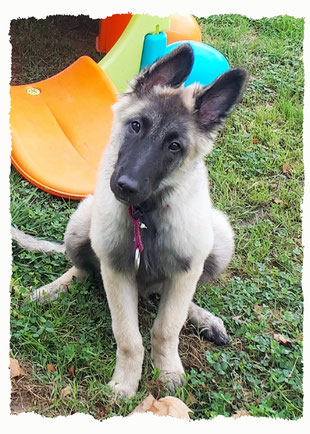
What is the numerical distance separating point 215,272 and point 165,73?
4.04ft

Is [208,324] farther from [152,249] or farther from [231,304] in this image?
[152,249]

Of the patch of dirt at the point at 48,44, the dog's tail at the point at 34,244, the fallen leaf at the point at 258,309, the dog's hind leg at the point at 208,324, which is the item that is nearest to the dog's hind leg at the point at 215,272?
the dog's hind leg at the point at 208,324

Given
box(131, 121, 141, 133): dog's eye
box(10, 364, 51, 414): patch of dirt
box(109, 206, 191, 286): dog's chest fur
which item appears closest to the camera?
box(131, 121, 141, 133): dog's eye

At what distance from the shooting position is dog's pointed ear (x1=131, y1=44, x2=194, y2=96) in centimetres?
260

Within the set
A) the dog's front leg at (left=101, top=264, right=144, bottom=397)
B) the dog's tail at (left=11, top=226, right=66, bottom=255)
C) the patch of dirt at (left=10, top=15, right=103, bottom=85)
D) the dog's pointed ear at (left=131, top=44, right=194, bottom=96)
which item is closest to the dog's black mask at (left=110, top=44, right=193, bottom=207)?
the dog's pointed ear at (left=131, top=44, right=194, bottom=96)

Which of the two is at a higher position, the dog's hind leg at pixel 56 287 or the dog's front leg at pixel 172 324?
A: the dog's front leg at pixel 172 324

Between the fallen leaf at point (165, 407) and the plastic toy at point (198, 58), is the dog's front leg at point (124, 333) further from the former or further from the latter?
the plastic toy at point (198, 58)

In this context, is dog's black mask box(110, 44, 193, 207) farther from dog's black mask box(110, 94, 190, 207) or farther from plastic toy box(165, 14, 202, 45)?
plastic toy box(165, 14, 202, 45)

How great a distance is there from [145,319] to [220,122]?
1.25 metres

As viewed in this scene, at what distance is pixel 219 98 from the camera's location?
102 inches

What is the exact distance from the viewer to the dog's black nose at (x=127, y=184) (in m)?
2.28


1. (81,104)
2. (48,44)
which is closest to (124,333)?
(81,104)

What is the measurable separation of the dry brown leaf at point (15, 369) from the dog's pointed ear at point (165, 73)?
1440mm

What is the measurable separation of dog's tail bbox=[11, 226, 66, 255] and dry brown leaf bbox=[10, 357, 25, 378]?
0.89m
